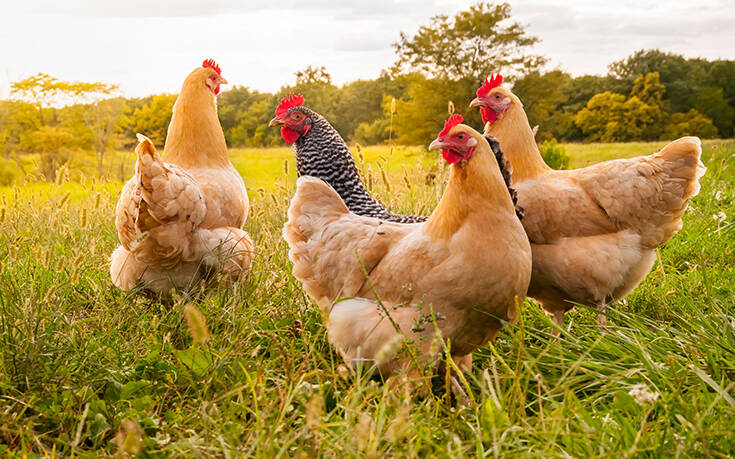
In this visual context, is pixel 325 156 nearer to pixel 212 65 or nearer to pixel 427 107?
pixel 212 65

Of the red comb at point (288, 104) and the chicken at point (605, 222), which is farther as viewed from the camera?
the red comb at point (288, 104)

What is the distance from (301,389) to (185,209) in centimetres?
185

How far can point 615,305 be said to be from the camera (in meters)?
3.78

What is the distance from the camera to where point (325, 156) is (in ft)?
12.5

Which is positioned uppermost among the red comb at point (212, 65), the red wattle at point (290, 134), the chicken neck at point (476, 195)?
the red comb at point (212, 65)

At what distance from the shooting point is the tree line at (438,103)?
1496cm

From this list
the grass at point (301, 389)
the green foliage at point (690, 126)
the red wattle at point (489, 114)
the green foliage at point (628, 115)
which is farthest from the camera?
the green foliage at point (628, 115)

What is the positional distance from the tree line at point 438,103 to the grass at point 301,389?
9.52 m

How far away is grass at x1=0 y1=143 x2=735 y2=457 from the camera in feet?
5.47

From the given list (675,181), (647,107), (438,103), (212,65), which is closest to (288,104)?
(212,65)

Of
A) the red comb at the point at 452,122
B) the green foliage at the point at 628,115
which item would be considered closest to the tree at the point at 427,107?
the green foliage at the point at 628,115

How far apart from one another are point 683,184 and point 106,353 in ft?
12.4

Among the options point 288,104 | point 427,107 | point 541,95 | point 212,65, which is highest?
point 541,95

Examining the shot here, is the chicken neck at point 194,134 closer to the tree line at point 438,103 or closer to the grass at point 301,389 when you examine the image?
the grass at point 301,389
